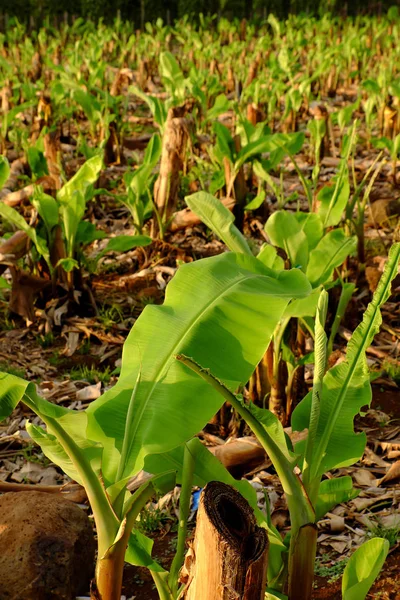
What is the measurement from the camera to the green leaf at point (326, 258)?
2.53m

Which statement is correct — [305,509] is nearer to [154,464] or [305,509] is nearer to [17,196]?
[154,464]

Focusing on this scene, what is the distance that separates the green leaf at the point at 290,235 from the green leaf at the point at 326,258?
0.03m

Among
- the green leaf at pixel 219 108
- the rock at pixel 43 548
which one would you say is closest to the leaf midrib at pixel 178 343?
the rock at pixel 43 548

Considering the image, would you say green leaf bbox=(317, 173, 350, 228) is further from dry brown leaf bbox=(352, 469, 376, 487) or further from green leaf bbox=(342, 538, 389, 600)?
green leaf bbox=(342, 538, 389, 600)

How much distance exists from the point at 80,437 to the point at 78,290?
1.95m

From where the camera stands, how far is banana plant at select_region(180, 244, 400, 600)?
4.84 feet

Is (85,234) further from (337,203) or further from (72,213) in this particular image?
(337,203)

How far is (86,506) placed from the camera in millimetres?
2279

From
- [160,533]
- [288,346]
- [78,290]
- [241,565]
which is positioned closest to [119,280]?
[78,290]

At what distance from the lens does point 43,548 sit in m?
1.83

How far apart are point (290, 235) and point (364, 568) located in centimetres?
127

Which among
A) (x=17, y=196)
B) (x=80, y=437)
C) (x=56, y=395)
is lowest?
(x=56, y=395)

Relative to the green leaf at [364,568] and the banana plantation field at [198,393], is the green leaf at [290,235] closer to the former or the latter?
the banana plantation field at [198,393]

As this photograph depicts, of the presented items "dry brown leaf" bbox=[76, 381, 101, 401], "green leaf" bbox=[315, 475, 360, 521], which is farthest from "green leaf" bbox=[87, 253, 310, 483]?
"dry brown leaf" bbox=[76, 381, 101, 401]
